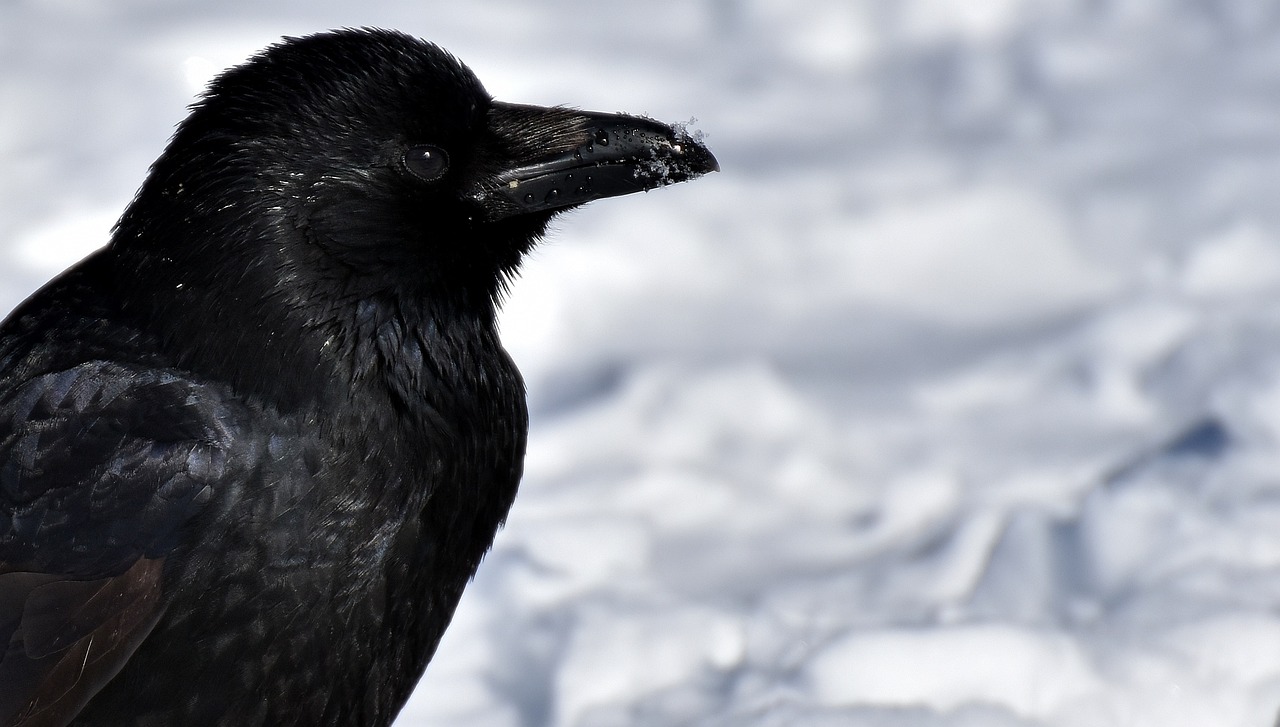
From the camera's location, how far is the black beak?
319 cm

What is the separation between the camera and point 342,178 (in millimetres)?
2951

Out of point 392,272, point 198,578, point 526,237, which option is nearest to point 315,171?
point 392,272

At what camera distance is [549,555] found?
15.9 ft

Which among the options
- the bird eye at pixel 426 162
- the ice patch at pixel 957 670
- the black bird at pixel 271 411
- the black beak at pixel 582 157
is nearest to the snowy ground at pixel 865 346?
the ice patch at pixel 957 670

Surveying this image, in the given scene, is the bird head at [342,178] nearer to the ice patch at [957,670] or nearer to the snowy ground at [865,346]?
the snowy ground at [865,346]

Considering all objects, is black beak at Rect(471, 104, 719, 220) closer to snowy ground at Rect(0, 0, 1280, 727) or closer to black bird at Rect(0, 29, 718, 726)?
black bird at Rect(0, 29, 718, 726)

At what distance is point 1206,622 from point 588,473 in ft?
6.75

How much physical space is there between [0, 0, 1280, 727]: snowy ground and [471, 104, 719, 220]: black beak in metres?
1.60

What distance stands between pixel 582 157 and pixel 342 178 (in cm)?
54

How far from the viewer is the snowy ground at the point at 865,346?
4.34m

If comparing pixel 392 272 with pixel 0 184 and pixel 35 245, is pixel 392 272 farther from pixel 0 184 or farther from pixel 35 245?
pixel 0 184

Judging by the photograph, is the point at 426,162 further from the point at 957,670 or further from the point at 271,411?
the point at 957,670

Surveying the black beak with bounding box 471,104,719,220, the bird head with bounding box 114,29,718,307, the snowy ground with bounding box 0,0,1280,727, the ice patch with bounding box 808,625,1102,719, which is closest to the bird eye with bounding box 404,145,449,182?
the bird head with bounding box 114,29,718,307

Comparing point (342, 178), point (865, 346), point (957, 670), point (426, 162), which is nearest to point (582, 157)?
point (426, 162)
